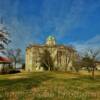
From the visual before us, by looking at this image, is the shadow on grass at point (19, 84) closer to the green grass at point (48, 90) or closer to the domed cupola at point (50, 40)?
the green grass at point (48, 90)

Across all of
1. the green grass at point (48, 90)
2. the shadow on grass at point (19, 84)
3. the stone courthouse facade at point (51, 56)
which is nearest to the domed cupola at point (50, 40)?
the stone courthouse facade at point (51, 56)

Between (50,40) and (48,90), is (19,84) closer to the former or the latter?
(48,90)

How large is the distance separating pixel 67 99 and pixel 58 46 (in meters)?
83.8

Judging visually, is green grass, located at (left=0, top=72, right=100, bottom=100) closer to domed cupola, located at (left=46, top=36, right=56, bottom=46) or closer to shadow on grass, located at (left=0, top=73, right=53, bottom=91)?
shadow on grass, located at (left=0, top=73, right=53, bottom=91)

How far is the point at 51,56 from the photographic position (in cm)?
9981

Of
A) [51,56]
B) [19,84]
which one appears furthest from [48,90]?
[51,56]

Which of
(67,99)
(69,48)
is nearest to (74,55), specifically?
(69,48)

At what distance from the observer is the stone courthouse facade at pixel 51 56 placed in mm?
98438

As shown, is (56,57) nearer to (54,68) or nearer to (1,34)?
(54,68)

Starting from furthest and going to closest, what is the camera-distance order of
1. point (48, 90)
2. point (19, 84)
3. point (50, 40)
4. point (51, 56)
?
point (50, 40) → point (51, 56) → point (19, 84) → point (48, 90)

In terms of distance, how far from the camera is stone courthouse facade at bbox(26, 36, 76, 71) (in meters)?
98.4

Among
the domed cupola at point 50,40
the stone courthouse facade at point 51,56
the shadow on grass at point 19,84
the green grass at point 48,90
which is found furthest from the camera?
the domed cupola at point 50,40

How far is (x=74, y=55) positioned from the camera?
99562mm

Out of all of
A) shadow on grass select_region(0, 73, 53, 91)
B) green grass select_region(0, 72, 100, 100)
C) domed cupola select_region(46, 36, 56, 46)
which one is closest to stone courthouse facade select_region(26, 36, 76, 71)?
domed cupola select_region(46, 36, 56, 46)
